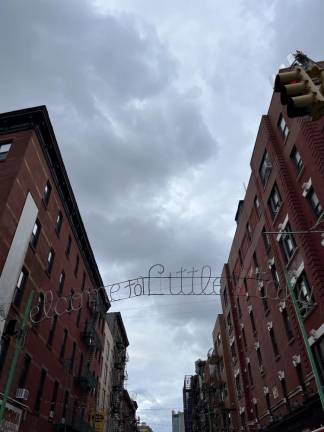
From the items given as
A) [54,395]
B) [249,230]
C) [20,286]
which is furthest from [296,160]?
[54,395]

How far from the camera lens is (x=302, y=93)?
228 inches

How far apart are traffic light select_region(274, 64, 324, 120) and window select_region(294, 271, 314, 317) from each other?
53.7ft

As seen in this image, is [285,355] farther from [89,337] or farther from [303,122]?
[89,337]

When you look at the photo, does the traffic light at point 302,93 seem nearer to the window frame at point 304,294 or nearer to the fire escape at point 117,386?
the window frame at point 304,294

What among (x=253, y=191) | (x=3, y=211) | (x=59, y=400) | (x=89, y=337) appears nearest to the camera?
(x=3, y=211)

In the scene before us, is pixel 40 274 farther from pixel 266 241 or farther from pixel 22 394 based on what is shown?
pixel 266 241

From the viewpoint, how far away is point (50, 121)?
25.9 metres

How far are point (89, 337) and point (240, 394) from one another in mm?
16684

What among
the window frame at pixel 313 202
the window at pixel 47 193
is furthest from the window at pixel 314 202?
the window at pixel 47 193

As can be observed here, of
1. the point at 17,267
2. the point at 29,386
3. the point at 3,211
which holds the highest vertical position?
the point at 3,211

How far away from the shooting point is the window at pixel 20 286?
21.1m

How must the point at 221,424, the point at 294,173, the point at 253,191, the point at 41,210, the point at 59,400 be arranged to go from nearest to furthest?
the point at 294,173 → the point at 41,210 → the point at 59,400 → the point at 253,191 → the point at 221,424

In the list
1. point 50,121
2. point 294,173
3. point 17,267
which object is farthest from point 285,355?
point 50,121

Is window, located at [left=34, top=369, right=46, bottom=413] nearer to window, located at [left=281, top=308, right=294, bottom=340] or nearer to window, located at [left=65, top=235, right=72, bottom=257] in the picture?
window, located at [left=65, top=235, right=72, bottom=257]
